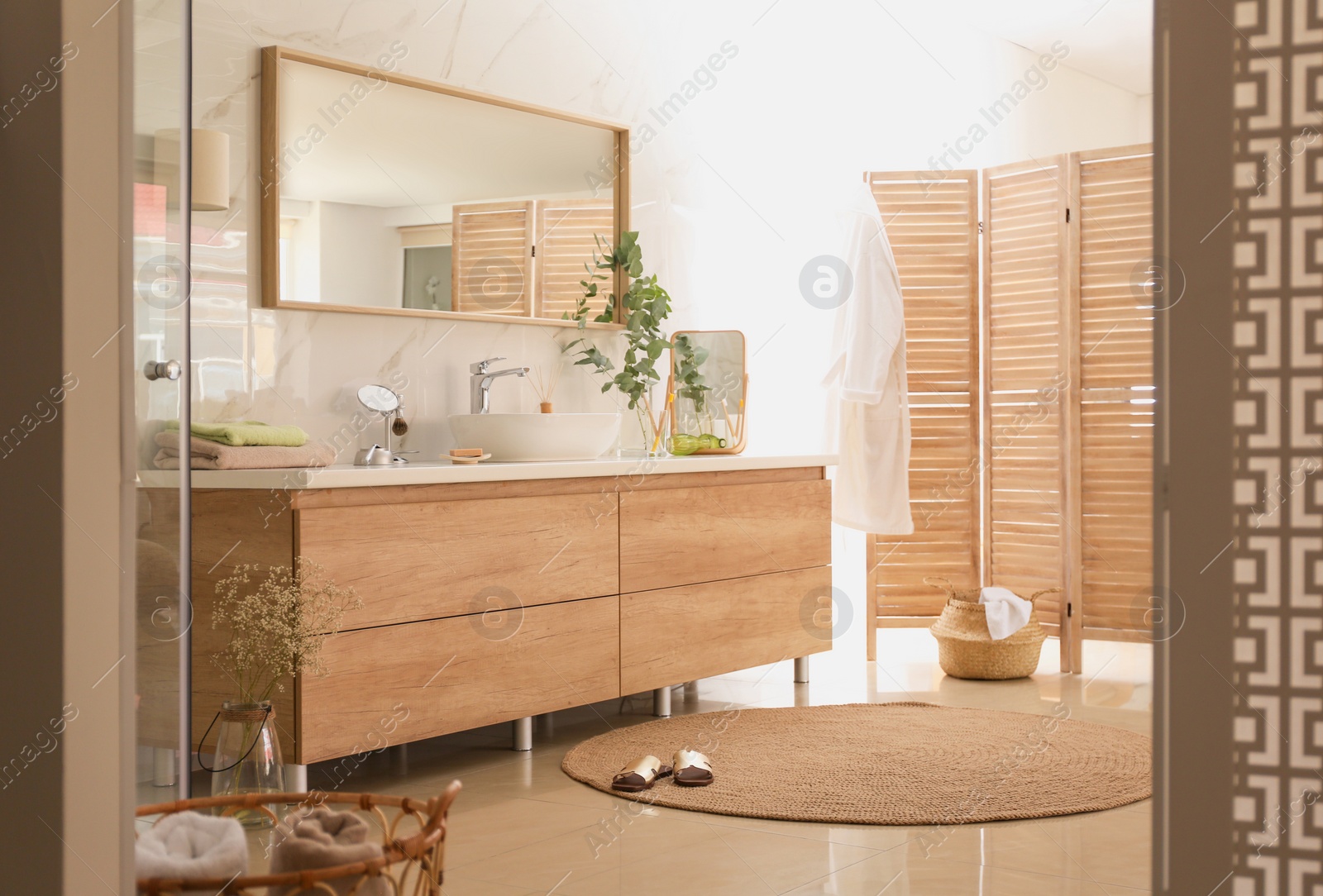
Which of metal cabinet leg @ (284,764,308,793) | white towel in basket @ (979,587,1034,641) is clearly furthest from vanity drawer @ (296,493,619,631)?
white towel in basket @ (979,587,1034,641)

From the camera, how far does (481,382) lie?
3.84m

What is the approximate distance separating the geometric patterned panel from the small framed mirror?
11.4 feet

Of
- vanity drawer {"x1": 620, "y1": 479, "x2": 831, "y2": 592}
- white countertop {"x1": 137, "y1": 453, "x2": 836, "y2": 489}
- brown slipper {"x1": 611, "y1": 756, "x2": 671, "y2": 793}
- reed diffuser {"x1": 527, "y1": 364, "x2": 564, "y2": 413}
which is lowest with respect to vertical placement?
brown slipper {"x1": 611, "y1": 756, "x2": 671, "y2": 793}

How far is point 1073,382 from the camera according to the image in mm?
4535

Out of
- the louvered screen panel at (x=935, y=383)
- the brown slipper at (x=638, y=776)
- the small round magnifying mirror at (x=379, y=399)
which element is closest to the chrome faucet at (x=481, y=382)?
the small round magnifying mirror at (x=379, y=399)

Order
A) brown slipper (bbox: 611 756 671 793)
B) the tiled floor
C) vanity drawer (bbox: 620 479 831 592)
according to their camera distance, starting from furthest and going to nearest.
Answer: vanity drawer (bbox: 620 479 831 592) < brown slipper (bbox: 611 756 671 793) < the tiled floor

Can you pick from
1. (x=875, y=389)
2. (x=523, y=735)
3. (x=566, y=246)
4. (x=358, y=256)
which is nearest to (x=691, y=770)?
(x=523, y=735)

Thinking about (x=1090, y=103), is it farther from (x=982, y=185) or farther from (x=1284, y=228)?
(x=1284, y=228)

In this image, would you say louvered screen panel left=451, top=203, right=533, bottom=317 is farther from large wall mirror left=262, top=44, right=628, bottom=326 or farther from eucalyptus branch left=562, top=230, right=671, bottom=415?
eucalyptus branch left=562, top=230, right=671, bottom=415

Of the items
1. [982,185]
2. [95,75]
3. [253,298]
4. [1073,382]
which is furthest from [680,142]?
[95,75]

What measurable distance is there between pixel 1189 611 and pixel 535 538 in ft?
8.23

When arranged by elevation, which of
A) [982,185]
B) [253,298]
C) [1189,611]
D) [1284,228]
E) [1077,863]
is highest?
[982,185]

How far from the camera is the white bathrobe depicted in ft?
15.4

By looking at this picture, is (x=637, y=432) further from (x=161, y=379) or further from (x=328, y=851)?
(x=328, y=851)
